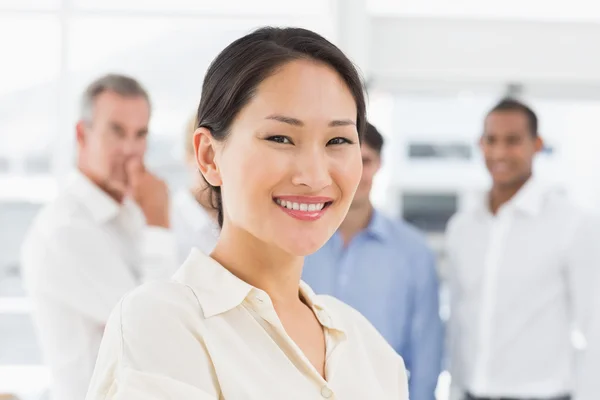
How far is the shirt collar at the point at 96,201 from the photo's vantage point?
2.31 metres

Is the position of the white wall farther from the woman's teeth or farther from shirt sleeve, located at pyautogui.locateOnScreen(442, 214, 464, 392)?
the woman's teeth

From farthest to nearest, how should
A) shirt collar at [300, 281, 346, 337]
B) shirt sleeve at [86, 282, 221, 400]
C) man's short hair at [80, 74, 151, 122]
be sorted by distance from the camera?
man's short hair at [80, 74, 151, 122]
shirt collar at [300, 281, 346, 337]
shirt sleeve at [86, 282, 221, 400]

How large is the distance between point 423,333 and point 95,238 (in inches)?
42.7

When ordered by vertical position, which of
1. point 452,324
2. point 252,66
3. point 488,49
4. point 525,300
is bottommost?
point 452,324

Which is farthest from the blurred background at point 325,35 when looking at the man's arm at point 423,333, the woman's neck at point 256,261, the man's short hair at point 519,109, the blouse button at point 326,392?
the blouse button at point 326,392

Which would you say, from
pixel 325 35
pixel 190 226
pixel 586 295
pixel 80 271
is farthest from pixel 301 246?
pixel 325 35

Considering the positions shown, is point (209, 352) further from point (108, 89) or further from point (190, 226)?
point (190, 226)

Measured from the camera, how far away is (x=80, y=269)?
223 cm

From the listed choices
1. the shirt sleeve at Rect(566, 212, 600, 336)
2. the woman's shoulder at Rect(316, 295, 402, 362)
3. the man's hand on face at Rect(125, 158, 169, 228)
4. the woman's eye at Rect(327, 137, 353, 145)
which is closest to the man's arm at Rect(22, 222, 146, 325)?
the man's hand on face at Rect(125, 158, 169, 228)

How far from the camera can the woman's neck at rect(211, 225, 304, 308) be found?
1.06 m

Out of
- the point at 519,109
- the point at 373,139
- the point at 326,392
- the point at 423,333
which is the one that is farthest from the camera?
the point at 519,109

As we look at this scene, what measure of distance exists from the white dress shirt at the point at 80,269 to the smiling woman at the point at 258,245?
1.21 m

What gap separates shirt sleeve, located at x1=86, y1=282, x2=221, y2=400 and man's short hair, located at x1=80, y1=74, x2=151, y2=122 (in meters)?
1.61

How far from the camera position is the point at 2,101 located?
3805 millimetres
